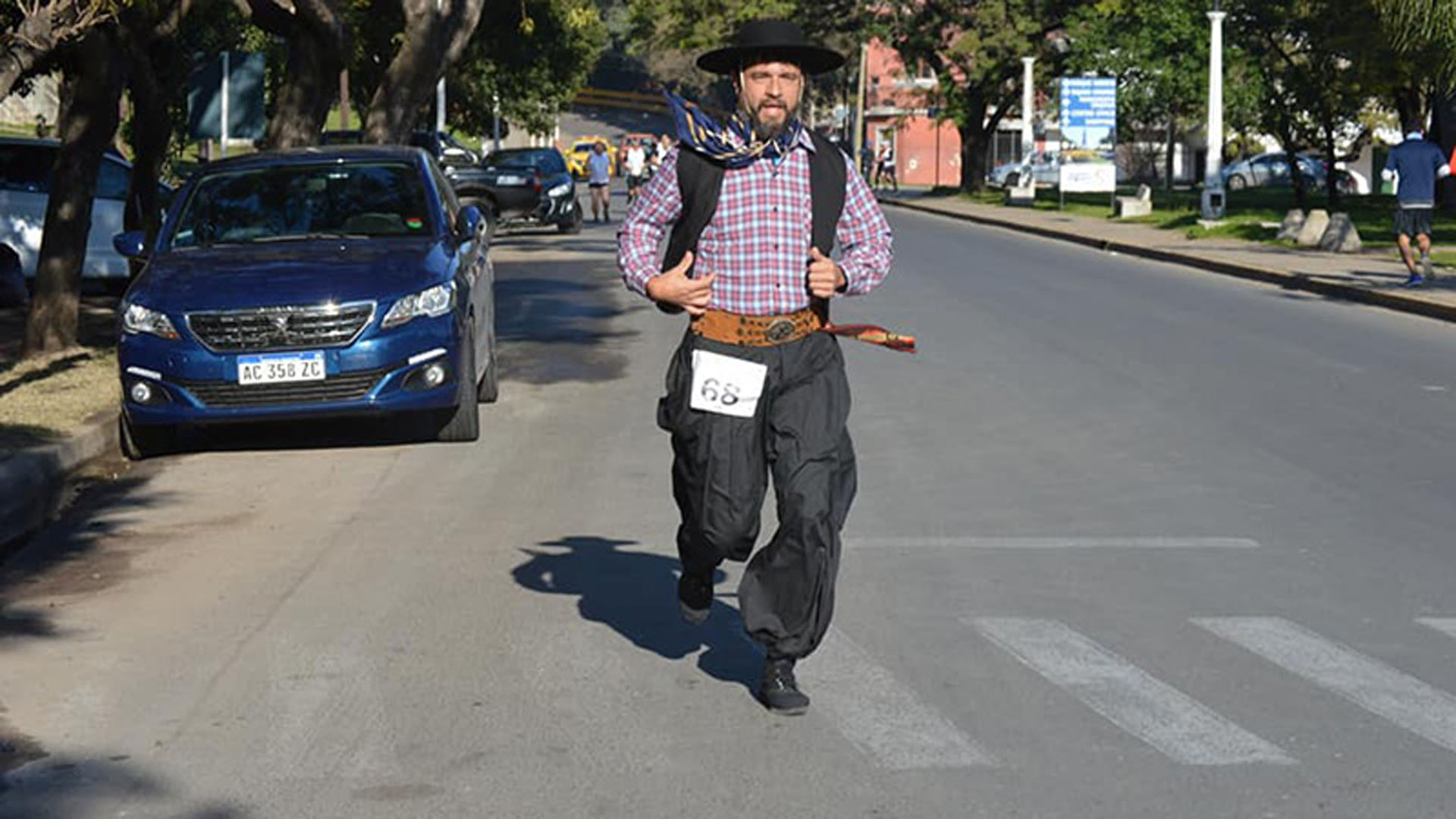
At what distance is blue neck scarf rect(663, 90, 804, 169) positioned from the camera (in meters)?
6.68

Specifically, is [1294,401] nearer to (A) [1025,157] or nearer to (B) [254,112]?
(B) [254,112]

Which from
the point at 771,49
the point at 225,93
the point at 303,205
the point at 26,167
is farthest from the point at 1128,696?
the point at 26,167

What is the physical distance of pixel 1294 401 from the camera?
14.6 metres

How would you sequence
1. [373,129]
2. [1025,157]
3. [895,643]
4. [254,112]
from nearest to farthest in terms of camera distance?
1. [895,643]
2. [254,112]
3. [373,129]
4. [1025,157]

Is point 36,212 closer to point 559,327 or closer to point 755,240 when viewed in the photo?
point 559,327

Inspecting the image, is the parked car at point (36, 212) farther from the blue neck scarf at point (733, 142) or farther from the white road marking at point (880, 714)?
the blue neck scarf at point (733, 142)

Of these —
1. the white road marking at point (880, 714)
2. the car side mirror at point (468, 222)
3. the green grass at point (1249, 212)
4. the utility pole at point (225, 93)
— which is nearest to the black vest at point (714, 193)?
the white road marking at point (880, 714)

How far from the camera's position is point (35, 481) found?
443 inches

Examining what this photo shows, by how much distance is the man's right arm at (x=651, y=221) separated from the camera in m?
6.77

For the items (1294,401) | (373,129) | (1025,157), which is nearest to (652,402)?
(1294,401)

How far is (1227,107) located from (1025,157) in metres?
7.67

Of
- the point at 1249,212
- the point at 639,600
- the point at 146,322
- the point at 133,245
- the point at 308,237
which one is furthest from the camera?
the point at 1249,212

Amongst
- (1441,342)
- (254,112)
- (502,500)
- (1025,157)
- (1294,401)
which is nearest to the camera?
(502,500)

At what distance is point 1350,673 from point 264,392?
7.04m
